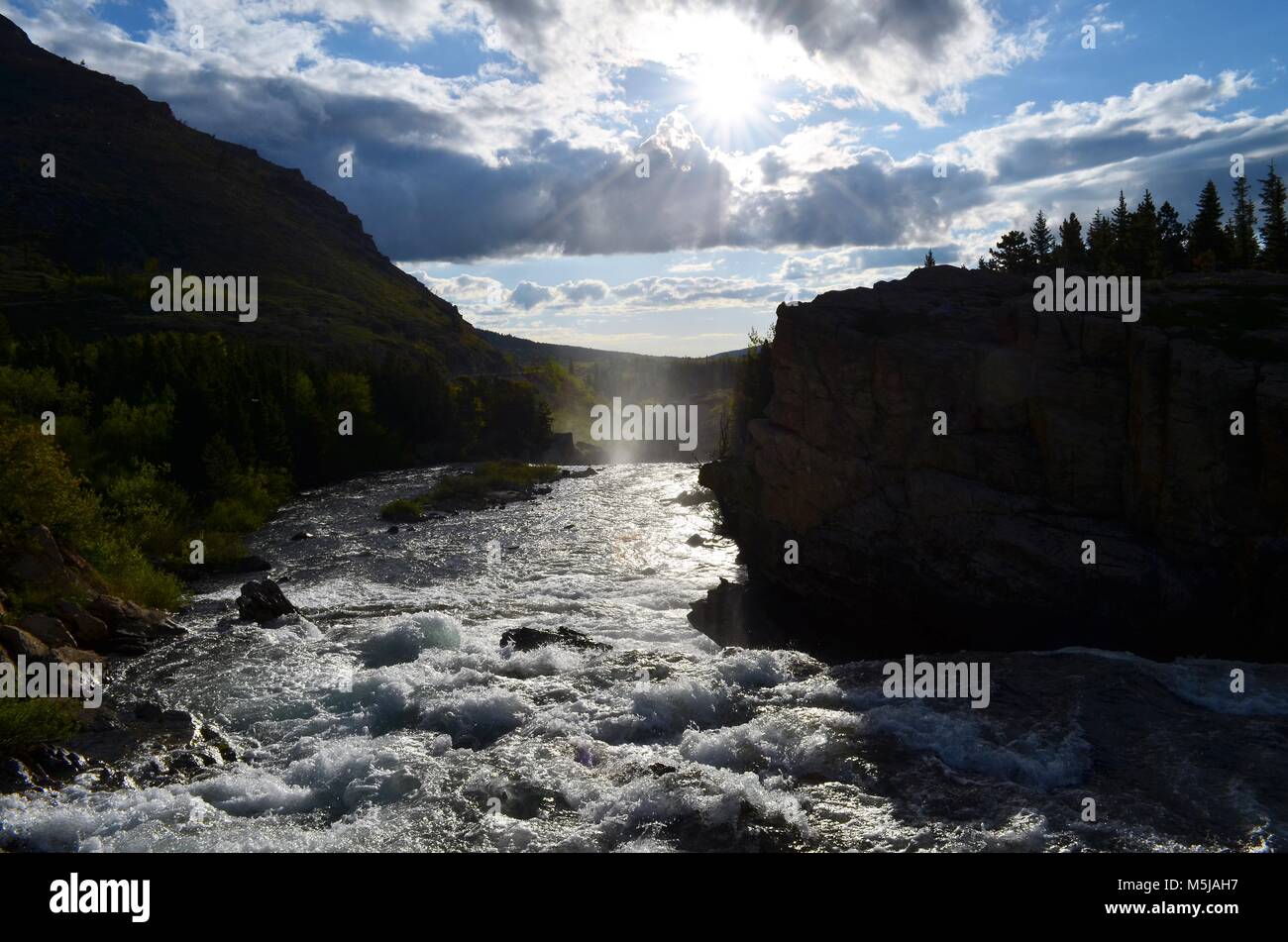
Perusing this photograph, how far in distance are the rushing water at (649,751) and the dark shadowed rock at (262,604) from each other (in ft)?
5.15

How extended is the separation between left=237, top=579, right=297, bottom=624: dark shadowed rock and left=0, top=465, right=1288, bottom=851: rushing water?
1.57m

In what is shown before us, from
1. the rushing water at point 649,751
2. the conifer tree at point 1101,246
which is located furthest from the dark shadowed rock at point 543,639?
the conifer tree at point 1101,246

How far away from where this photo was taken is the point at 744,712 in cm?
2573

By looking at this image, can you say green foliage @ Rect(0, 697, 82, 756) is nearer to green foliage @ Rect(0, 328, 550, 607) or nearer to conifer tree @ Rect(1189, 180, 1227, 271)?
green foliage @ Rect(0, 328, 550, 607)

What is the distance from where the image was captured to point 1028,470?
Answer: 34219 millimetres

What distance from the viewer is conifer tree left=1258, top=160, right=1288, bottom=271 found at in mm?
60906

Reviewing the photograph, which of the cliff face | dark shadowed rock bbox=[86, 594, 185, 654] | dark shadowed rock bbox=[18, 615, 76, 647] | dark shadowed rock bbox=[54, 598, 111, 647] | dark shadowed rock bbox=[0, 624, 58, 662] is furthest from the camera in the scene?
dark shadowed rock bbox=[86, 594, 185, 654]

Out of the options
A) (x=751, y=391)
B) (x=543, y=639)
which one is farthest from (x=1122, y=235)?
(x=543, y=639)

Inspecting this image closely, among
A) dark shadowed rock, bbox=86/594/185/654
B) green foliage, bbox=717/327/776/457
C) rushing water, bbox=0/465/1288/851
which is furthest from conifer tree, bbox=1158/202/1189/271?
dark shadowed rock, bbox=86/594/185/654

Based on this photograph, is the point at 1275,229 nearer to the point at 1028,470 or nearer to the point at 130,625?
the point at 1028,470

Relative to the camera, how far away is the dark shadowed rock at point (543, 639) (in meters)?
32.8

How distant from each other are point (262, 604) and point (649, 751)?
72.7 feet

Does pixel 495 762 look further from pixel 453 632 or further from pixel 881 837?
pixel 453 632

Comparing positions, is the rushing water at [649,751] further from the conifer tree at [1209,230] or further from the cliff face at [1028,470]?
the conifer tree at [1209,230]
